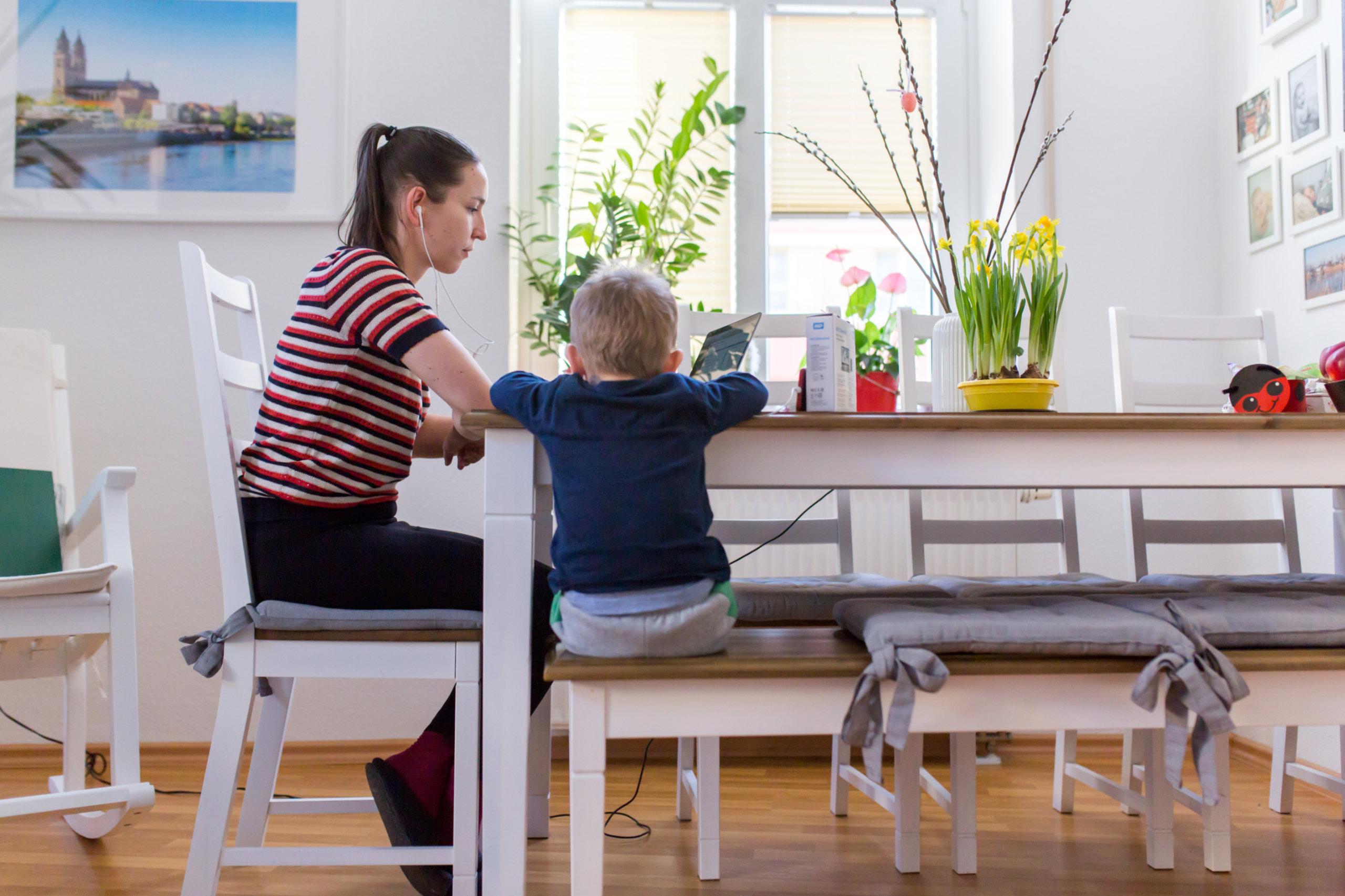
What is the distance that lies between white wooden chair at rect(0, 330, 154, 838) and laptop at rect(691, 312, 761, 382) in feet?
3.46

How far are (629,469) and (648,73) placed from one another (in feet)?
7.02

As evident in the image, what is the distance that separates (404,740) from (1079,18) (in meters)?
2.75

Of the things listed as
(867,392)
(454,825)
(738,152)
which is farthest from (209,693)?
(738,152)

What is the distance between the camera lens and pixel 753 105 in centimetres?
292

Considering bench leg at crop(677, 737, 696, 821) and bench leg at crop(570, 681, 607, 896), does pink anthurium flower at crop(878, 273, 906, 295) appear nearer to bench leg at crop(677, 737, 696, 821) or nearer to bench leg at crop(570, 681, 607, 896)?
A: bench leg at crop(677, 737, 696, 821)

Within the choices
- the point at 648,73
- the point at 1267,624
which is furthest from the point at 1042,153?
the point at 648,73

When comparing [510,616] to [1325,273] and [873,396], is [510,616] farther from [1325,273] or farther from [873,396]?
[1325,273]

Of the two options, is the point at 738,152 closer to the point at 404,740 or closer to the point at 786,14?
the point at 786,14

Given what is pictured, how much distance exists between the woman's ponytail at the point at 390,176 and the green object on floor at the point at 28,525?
3.02 ft

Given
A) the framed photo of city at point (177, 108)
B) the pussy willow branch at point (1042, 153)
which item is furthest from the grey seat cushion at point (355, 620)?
the framed photo of city at point (177, 108)

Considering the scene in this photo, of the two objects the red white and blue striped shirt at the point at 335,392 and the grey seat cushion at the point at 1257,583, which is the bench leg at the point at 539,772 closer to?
the red white and blue striped shirt at the point at 335,392

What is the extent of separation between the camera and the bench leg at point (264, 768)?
4.89 feet

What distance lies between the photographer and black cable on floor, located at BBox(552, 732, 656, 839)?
6.15ft

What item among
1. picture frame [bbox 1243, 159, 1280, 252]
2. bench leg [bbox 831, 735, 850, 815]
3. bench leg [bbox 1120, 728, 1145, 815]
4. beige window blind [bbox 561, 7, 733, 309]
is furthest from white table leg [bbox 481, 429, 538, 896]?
picture frame [bbox 1243, 159, 1280, 252]
